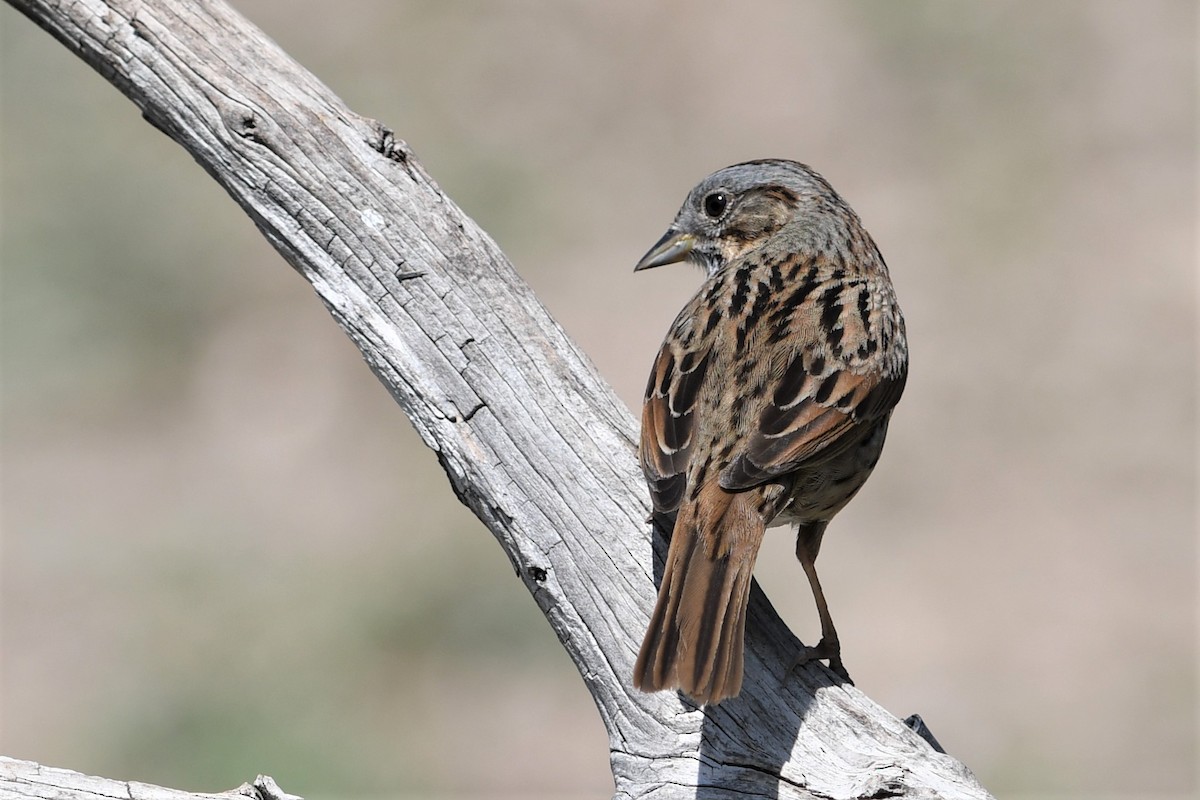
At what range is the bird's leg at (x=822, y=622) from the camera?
154 inches

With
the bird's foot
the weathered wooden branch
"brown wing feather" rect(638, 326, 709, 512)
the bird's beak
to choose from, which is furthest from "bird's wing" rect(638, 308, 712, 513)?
the bird's beak

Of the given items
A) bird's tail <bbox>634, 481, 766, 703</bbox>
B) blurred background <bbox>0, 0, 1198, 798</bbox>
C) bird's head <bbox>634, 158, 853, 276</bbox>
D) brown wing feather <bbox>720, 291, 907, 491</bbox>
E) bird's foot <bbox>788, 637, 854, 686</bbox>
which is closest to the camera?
bird's tail <bbox>634, 481, 766, 703</bbox>

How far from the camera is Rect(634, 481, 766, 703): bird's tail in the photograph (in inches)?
137

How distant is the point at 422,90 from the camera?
12.5 meters

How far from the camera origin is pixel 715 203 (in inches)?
208

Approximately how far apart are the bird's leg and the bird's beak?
1.18 m

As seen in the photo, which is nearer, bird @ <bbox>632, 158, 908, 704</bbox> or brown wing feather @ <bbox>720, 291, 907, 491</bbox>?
bird @ <bbox>632, 158, 908, 704</bbox>

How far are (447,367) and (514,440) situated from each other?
0.98 feet

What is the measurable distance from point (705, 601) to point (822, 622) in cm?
75

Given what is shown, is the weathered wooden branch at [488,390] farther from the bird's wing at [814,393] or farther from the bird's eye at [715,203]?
the bird's eye at [715,203]

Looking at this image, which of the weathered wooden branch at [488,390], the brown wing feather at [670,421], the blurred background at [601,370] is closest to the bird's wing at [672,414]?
the brown wing feather at [670,421]

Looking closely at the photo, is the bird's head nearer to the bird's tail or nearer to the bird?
the bird

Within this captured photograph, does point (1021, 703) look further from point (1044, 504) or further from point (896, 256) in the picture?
point (896, 256)

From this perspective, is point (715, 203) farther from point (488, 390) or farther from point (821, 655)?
point (821, 655)
